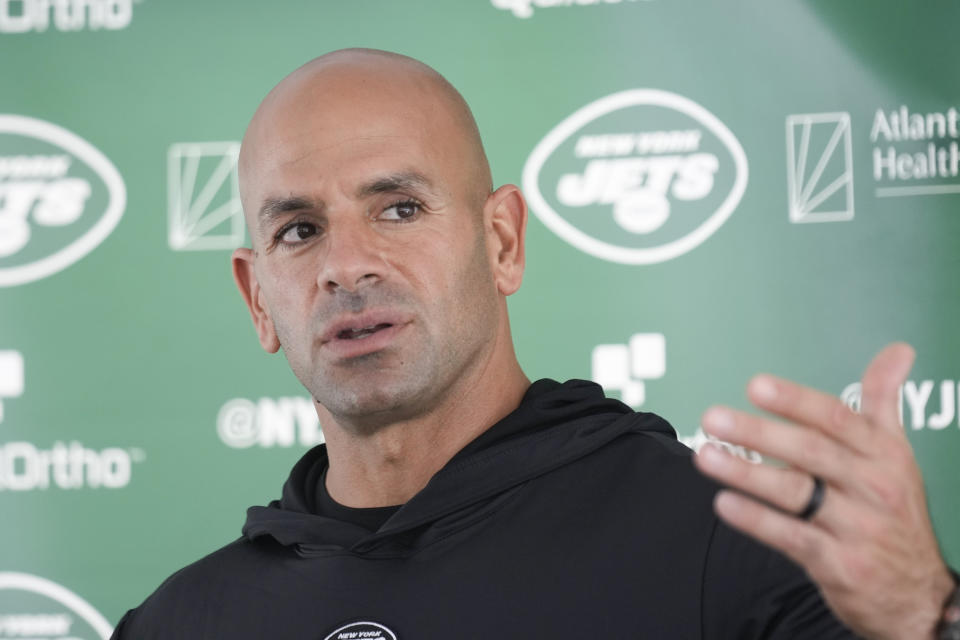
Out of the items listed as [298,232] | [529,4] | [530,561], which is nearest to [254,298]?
[298,232]

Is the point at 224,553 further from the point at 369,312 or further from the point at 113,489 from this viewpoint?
the point at 113,489

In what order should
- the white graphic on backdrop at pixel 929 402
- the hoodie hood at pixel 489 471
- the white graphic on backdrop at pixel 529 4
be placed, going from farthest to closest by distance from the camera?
the white graphic on backdrop at pixel 529 4 < the white graphic on backdrop at pixel 929 402 < the hoodie hood at pixel 489 471

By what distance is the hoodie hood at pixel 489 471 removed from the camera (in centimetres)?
125

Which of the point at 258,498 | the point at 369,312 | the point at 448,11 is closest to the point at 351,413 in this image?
the point at 369,312

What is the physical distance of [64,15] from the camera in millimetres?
2436

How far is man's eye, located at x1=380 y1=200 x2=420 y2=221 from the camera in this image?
1.32 meters

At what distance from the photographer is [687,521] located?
1155mm

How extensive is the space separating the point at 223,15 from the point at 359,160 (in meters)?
1.27

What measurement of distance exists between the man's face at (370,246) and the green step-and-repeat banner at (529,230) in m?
0.90

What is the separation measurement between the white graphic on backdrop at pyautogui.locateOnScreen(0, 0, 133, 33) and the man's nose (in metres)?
1.37

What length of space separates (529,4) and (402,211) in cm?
111

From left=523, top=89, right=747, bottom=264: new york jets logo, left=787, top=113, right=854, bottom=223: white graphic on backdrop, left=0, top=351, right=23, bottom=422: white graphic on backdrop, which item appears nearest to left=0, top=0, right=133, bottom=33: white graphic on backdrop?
left=0, top=351, right=23, bottom=422: white graphic on backdrop

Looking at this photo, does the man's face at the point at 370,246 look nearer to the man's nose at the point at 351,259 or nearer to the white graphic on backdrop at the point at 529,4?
the man's nose at the point at 351,259

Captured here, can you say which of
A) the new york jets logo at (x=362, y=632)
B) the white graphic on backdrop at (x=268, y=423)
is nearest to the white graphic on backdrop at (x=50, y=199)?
the white graphic on backdrop at (x=268, y=423)
